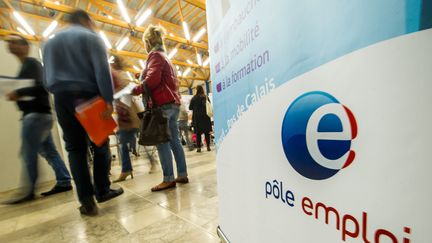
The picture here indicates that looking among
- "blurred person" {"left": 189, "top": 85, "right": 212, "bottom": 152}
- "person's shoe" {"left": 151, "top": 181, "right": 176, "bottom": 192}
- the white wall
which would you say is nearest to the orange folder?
"person's shoe" {"left": 151, "top": 181, "right": 176, "bottom": 192}

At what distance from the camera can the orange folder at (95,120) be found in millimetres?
1396

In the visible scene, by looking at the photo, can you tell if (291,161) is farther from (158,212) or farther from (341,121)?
(158,212)

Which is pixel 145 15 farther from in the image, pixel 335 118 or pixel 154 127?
pixel 335 118

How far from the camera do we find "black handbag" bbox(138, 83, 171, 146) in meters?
1.74

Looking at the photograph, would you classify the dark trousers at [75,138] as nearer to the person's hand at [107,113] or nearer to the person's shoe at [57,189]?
the person's hand at [107,113]

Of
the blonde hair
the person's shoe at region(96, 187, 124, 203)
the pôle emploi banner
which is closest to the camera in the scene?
the pôle emploi banner

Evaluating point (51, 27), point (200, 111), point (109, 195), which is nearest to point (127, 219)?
point (109, 195)

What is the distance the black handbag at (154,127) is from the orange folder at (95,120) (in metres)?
0.30

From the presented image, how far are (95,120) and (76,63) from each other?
41 cm

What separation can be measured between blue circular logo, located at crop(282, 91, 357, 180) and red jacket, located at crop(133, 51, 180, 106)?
1.43 m

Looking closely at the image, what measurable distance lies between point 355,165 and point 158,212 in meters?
1.32

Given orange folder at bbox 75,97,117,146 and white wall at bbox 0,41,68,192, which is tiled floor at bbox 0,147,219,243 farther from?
white wall at bbox 0,41,68,192

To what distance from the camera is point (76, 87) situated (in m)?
1.42

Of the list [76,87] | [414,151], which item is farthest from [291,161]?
[76,87]
